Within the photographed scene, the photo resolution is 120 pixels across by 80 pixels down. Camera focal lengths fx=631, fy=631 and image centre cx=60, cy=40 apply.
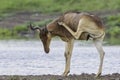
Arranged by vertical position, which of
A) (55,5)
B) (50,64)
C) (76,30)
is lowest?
(55,5)

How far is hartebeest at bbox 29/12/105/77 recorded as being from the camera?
18.2 meters

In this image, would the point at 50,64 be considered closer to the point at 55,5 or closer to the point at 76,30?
the point at 76,30

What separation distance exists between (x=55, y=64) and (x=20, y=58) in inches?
165

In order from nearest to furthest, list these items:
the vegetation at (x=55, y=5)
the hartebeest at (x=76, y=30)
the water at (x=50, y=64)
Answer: the hartebeest at (x=76, y=30) → the water at (x=50, y=64) → the vegetation at (x=55, y=5)

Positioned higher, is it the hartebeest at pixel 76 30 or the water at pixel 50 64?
the hartebeest at pixel 76 30

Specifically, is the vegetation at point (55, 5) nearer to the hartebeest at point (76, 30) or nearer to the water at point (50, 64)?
the water at point (50, 64)

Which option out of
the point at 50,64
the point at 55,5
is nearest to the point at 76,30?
the point at 50,64

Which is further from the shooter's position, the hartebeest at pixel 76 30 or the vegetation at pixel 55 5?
the vegetation at pixel 55 5

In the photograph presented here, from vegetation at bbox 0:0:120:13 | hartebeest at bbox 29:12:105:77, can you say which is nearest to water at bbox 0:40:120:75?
hartebeest at bbox 29:12:105:77

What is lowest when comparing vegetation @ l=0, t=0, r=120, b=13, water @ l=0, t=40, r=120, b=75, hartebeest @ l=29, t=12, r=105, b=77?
vegetation @ l=0, t=0, r=120, b=13

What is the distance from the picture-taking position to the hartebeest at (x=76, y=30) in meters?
18.2

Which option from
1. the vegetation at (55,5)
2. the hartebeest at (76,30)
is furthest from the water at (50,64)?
the vegetation at (55,5)

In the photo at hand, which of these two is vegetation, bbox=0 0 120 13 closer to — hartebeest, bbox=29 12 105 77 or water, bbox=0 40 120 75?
water, bbox=0 40 120 75

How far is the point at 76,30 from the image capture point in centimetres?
1838
